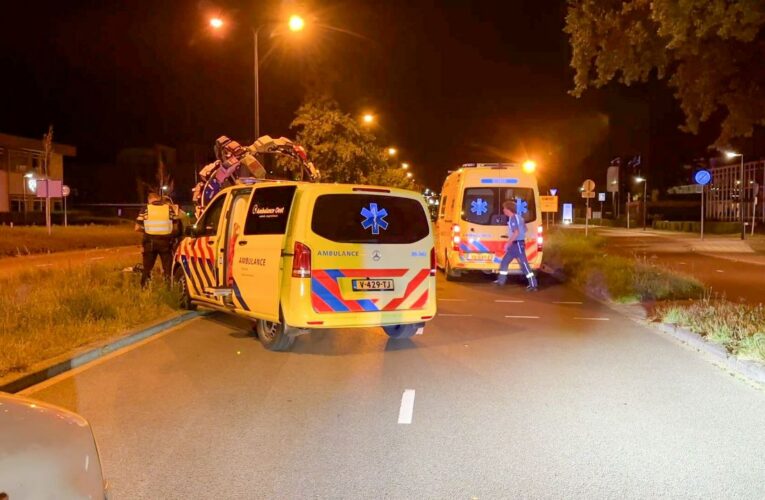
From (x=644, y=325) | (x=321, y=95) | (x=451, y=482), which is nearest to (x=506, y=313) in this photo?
(x=644, y=325)

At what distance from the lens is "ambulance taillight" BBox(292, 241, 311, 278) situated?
7.62 m

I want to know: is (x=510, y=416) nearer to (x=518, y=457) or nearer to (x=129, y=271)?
(x=518, y=457)

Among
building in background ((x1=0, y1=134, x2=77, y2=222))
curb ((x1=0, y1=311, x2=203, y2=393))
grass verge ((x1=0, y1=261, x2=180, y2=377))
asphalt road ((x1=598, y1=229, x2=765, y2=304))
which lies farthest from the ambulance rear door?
building in background ((x1=0, y1=134, x2=77, y2=222))

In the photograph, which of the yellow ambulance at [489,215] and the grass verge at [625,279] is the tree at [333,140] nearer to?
the grass verge at [625,279]

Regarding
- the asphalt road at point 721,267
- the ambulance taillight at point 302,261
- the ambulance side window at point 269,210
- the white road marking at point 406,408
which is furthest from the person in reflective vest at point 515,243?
the white road marking at point 406,408

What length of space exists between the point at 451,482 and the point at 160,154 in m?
65.4

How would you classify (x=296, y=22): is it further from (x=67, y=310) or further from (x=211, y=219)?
(x=67, y=310)

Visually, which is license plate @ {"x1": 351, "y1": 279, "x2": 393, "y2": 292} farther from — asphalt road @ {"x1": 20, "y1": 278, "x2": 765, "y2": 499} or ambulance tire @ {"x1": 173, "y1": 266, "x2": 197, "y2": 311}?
ambulance tire @ {"x1": 173, "y1": 266, "x2": 197, "y2": 311}

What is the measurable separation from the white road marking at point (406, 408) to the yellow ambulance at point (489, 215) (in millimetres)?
8807

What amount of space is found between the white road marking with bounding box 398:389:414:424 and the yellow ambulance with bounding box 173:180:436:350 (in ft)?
5.08

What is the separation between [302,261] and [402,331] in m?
2.17

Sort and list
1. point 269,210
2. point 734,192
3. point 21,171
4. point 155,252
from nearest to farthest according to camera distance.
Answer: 1. point 269,210
2. point 155,252
3. point 734,192
4. point 21,171

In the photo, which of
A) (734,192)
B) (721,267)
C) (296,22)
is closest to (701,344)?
(721,267)

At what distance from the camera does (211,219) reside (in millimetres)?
10570
